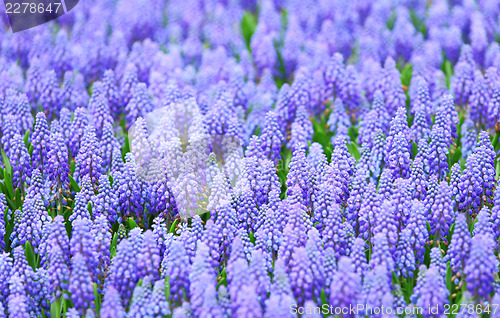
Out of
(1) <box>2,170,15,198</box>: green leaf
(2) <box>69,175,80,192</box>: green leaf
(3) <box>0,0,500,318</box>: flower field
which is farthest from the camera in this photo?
(1) <box>2,170,15,198</box>: green leaf

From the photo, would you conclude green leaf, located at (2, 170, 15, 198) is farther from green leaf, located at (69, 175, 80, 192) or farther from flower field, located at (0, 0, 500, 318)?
green leaf, located at (69, 175, 80, 192)

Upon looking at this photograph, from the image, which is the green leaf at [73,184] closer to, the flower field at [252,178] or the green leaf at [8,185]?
the flower field at [252,178]

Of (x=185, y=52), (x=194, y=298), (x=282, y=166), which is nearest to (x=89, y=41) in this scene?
(x=185, y=52)

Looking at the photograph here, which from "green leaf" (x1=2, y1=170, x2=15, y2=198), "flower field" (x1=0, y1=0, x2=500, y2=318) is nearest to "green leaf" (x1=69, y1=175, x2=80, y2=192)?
"flower field" (x1=0, y1=0, x2=500, y2=318)

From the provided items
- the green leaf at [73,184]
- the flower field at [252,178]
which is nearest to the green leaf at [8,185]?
the flower field at [252,178]

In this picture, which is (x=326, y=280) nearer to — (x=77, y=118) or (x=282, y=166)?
(x=282, y=166)

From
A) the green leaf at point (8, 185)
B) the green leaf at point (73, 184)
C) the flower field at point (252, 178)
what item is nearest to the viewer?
the flower field at point (252, 178)

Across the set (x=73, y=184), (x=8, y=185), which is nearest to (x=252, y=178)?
(x=73, y=184)

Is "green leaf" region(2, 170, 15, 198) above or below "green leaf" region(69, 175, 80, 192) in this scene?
above

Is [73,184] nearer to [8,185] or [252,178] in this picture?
[8,185]
